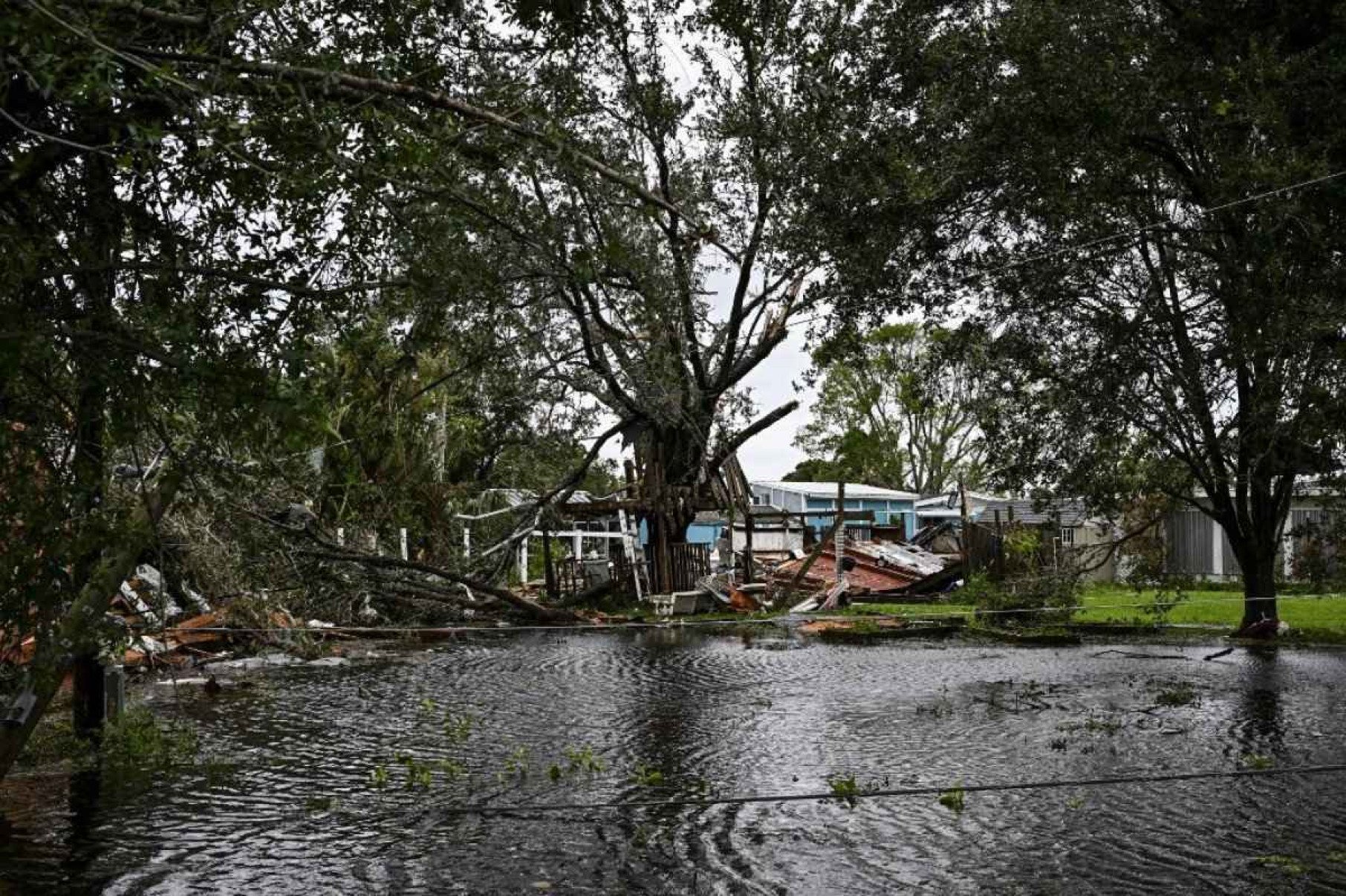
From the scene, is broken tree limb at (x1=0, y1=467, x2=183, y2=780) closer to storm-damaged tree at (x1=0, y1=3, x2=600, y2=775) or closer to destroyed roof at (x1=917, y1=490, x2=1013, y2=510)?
storm-damaged tree at (x1=0, y1=3, x2=600, y2=775)

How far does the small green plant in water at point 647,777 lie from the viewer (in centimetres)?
847

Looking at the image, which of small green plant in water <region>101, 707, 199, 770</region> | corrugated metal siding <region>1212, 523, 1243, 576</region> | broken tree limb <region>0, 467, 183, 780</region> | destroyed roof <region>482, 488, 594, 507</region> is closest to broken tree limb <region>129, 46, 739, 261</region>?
broken tree limb <region>0, 467, 183, 780</region>

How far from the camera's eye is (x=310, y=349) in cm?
550

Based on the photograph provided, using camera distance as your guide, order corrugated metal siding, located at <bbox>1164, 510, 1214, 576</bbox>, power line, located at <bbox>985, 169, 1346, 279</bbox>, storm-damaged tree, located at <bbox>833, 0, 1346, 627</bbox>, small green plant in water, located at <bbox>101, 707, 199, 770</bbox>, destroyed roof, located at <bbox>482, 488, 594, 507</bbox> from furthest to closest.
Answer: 1. corrugated metal siding, located at <bbox>1164, 510, 1214, 576</bbox>
2. destroyed roof, located at <bbox>482, 488, 594, 507</bbox>
3. storm-damaged tree, located at <bbox>833, 0, 1346, 627</bbox>
4. power line, located at <bbox>985, 169, 1346, 279</bbox>
5. small green plant in water, located at <bbox>101, 707, 199, 770</bbox>

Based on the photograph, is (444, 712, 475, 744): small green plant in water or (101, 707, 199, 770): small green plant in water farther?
(444, 712, 475, 744): small green plant in water

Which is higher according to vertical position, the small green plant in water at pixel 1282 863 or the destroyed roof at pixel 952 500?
the destroyed roof at pixel 952 500

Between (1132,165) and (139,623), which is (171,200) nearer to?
(139,623)

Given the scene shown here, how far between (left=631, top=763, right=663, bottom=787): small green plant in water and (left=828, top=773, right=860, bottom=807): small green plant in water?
114cm

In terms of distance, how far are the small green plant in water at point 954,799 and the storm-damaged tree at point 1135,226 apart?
785 centimetres

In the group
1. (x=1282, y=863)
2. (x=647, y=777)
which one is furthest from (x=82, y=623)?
(x=1282, y=863)

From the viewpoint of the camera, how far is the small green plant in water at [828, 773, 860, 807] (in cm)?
762

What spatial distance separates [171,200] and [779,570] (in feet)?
87.7

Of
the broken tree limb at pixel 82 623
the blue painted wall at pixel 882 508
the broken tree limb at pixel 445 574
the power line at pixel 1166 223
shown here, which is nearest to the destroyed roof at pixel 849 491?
the blue painted wall at pixel 882 508

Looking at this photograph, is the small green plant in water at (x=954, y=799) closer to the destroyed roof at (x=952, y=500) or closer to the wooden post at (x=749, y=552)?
the wooden post at (x=749, y=552)
